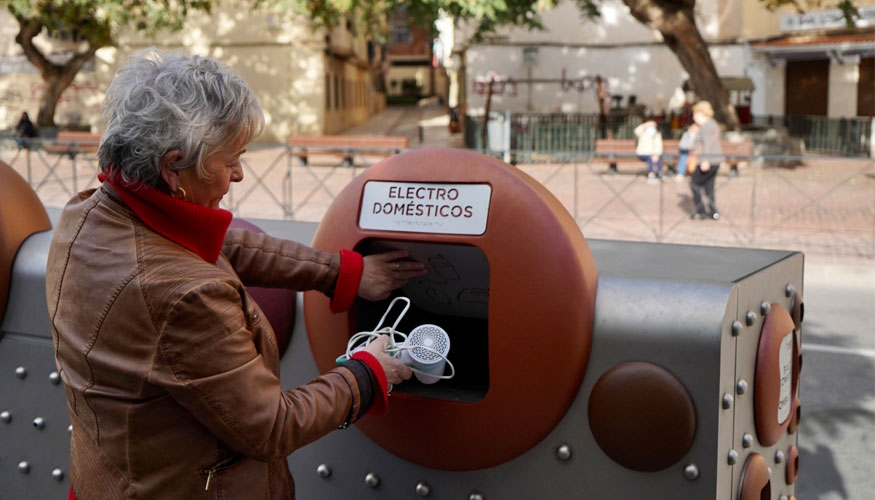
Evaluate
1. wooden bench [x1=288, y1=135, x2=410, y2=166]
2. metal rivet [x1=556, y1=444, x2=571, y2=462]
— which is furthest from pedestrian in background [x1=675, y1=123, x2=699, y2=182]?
metal rivet [x1=556, y1=444, x2=571, y2=462]

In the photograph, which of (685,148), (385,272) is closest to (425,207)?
(385,272)

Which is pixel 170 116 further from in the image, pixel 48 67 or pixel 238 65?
pixel 238 65

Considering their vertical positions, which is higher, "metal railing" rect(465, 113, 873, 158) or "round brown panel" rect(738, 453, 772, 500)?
"metal railing" rect(465, 113, 873, 158)

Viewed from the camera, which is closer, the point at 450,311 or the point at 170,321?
the point at 170,321

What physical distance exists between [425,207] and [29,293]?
4.02 feet

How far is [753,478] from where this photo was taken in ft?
6.48

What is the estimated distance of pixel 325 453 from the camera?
7.29ft

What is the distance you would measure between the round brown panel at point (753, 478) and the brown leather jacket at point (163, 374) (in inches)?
34.3

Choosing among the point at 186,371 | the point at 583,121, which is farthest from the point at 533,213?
the point at 583,121

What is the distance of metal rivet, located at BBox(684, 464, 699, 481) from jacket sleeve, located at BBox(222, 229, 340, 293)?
0.86 metres

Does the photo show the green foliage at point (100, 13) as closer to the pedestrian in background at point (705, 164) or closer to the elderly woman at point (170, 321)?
the pedestrian in background at point (705, 164)

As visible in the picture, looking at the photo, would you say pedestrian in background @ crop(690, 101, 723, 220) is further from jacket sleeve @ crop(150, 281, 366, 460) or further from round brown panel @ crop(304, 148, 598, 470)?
jacket sleeve @ crop(150, 281, 366, 460)

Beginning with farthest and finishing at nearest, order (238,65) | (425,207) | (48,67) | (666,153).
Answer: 1. (238,65)
2. (48,67)
3. (666,153)
4. (425,207)

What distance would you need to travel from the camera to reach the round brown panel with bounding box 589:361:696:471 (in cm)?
177
